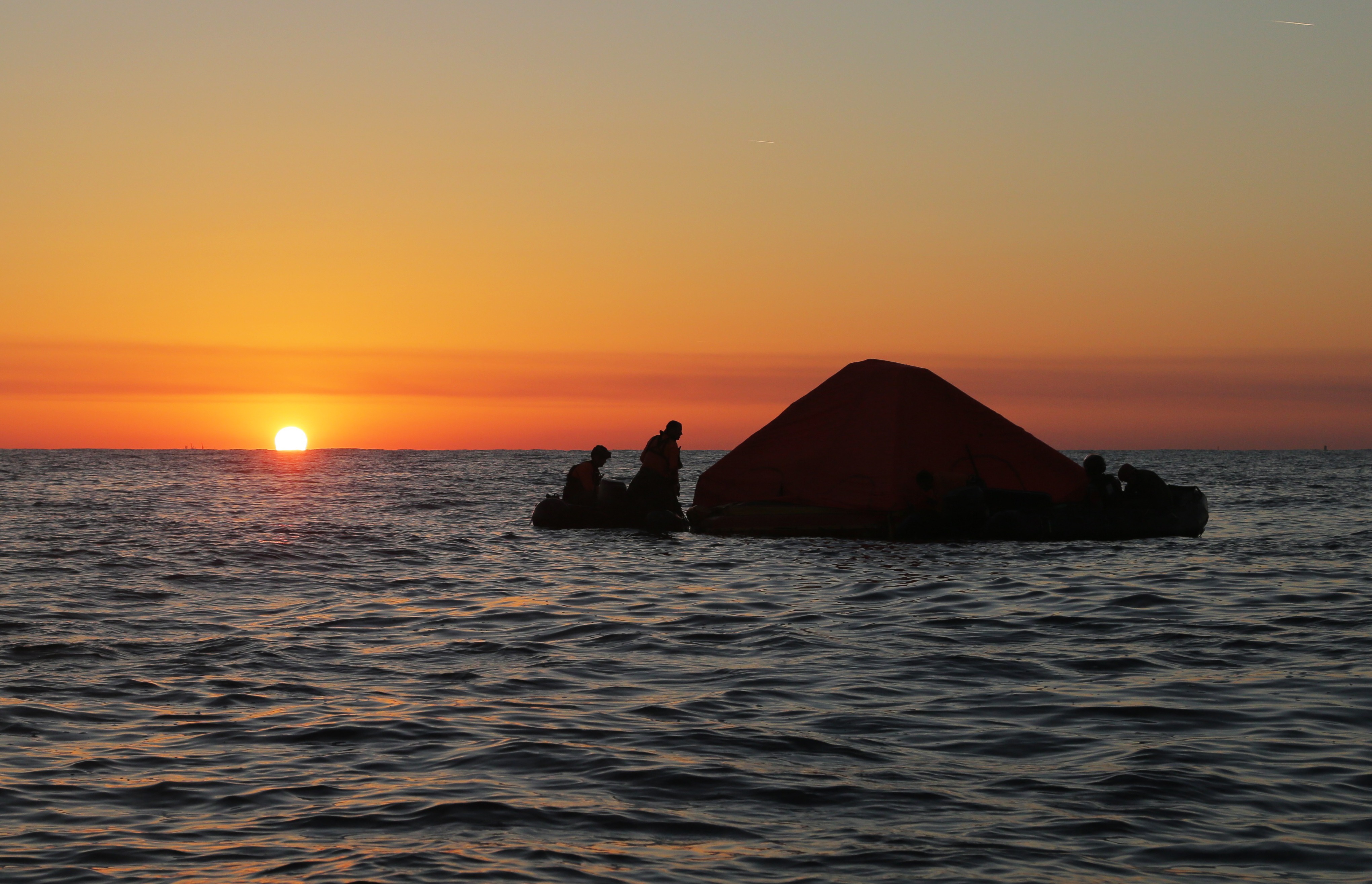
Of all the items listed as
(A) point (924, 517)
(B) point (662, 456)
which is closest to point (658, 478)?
(B) point (662, 456)

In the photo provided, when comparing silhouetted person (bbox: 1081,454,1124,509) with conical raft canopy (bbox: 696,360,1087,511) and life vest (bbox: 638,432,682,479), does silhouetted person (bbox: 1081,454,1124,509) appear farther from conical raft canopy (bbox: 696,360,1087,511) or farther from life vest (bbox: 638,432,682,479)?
life vest (bbox: 638,432,682,479)

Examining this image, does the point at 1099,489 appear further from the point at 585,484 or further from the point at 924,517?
the point at 585,484

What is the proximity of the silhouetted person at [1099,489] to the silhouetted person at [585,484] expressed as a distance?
33.0 ft

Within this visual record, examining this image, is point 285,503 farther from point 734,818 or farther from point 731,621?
point 734,818

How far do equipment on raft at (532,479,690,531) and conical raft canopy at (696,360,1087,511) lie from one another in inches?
77.4

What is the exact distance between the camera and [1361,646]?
1130 centimetres

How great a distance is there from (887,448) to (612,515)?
6134 millimetres

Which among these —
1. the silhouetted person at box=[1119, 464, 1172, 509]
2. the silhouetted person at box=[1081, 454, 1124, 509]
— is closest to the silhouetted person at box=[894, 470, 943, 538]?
the silhouetted person at box=[1081, 454, 1124, 509]

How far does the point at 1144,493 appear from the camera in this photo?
23844mm

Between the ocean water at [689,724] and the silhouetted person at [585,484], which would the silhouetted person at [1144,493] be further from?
the silhouetted person at [585,484]

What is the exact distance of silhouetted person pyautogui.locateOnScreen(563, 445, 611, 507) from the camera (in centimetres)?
2680

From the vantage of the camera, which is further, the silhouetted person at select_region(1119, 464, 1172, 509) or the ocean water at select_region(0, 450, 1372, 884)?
the silhouetted person at select_region(1119, 464, 1172, 509)

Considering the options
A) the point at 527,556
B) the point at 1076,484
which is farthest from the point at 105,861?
the point at 1076,484

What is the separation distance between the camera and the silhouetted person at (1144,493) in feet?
77.8
